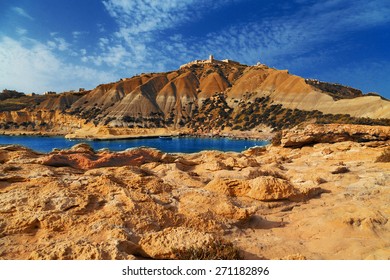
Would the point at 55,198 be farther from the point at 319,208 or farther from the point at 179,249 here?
the point at 319,208

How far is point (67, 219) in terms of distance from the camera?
18.3ft

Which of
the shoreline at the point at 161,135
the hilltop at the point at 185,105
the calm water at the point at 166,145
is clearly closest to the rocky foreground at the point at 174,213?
the calm water at the point at 166,145

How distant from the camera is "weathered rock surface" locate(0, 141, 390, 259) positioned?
4855mm

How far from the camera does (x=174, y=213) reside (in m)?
6.43

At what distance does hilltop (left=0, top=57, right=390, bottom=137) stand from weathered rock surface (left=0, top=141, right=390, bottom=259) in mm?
70211

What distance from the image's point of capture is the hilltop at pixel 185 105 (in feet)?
283

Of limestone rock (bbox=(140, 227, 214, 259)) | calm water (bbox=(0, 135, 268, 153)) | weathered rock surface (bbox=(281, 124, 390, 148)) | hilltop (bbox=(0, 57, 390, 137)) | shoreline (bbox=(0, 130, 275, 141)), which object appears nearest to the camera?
limestone rock (bbox=(140, 227, 214, 259))

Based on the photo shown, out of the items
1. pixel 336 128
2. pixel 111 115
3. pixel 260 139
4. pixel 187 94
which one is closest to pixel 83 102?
pixel 111 115

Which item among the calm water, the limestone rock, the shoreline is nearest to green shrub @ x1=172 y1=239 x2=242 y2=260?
the limestone rock

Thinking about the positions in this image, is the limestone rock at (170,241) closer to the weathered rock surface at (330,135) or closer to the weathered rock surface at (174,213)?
the weathered rock surface at (174,213)

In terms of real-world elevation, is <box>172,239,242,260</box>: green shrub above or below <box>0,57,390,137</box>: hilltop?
below

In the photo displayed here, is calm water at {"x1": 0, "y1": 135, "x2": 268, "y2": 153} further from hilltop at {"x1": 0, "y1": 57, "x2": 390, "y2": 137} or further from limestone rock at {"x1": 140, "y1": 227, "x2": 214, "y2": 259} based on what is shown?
limestone rock at {"x1": 140, "y1": 227, "x2": 214, "y2": 259}

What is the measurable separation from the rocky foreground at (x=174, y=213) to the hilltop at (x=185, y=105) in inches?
2768

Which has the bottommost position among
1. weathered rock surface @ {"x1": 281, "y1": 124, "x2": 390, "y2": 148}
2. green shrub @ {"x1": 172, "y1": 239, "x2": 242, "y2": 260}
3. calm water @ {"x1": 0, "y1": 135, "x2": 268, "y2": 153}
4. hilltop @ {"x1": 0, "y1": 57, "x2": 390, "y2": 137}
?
calm water @ {"x1": 0, "y1": 135, "x2": 268, "y2": 153}
